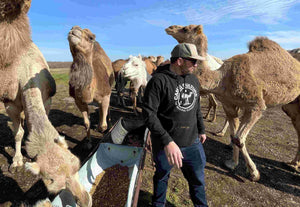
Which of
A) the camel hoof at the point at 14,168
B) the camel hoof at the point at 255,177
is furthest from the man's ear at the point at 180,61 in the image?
the camel hoof at the point at 14,168

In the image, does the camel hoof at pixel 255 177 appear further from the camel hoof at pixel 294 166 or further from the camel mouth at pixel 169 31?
the camel mouth at pixel 169 31

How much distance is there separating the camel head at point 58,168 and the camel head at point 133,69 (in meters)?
4.91

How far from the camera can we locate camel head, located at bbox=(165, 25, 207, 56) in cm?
395

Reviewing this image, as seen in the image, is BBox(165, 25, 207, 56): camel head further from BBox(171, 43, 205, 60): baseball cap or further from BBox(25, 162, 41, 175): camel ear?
BBox(25, 162, 41, 175): camel ear

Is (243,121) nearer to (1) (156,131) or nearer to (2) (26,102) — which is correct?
(1) (156,131)

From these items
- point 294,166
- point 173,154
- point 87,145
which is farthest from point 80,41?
point 294,166

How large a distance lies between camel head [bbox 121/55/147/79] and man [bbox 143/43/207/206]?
4.57 m

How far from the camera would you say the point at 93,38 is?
3883 millimetres

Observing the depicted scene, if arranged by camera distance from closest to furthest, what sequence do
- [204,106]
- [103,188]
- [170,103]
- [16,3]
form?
1. [170,103]
2. [16,3]
3. [103,188]
4. [204,106]

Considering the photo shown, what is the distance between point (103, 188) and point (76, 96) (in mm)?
2269

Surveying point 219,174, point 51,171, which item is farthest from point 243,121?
point 51,171

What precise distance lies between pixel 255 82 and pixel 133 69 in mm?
4670

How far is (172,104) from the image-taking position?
212 cm

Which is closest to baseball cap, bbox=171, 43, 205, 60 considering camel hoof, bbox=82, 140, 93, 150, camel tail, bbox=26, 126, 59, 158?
camel tail, bbox=26, 126, 59, 158
